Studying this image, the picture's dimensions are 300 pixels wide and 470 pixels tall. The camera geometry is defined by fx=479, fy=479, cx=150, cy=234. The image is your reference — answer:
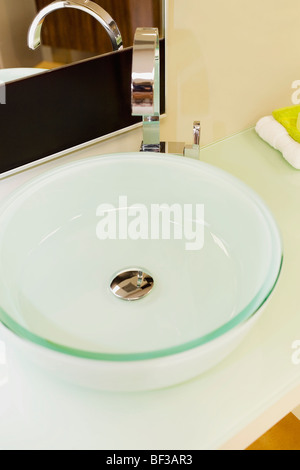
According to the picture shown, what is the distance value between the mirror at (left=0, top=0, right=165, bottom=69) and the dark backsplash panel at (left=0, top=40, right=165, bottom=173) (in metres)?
0.02

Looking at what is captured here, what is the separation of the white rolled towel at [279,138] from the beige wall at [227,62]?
0.06 metres

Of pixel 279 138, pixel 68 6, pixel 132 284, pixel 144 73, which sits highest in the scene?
pixel 68 6

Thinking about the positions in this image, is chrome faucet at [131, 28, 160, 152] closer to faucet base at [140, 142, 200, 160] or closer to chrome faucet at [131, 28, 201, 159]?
chrome faucet at [131, 28, 201, 159]

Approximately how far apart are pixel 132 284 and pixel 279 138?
20.2 inches

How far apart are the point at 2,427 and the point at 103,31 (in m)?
0.66

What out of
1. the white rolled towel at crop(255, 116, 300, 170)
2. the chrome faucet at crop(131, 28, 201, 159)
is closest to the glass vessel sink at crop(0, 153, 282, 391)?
the chrome faucet at crop(131, 28, 201, 159)

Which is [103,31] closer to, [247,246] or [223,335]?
[247,246]

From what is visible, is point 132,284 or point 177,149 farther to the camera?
point 177,149

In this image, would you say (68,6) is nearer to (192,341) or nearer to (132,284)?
(132,284)

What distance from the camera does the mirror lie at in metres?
0.77

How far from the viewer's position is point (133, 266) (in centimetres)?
80

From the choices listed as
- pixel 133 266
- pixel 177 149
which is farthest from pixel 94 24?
pixel 133 266

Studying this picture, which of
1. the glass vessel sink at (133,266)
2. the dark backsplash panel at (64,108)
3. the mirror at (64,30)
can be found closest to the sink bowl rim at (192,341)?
the glass vessel sink at (133,266)

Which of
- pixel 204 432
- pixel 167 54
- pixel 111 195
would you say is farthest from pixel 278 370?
pixel 167 54
